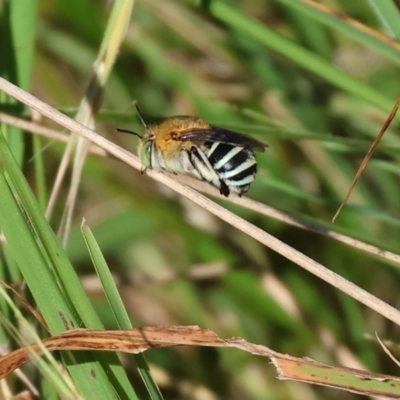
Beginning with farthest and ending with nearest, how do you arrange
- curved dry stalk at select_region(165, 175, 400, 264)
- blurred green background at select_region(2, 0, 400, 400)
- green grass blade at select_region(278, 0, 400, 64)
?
blurred green background at select_region(2, 0, 400, 400), green grass blade at select_region(278, 0, 400, 64), curved dry stalk at select_region(165, 175, 400, 264)

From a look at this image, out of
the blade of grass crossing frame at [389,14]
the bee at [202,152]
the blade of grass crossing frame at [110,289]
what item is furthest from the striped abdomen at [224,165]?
the blade of grass crossing frame at [110,289]

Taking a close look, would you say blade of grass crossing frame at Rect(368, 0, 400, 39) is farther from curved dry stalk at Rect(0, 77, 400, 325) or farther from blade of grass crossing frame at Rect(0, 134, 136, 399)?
blade of grass crossing frame at Rect(0, 134, 136, 399)

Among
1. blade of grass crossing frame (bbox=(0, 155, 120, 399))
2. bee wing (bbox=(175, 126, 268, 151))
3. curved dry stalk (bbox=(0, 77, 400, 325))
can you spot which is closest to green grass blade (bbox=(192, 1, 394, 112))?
bee wing (bbox=(175, 126, 268, 151))

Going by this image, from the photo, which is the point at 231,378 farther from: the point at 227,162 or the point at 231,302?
the point at 227,162

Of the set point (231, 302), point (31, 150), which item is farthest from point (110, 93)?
point (31, 150)

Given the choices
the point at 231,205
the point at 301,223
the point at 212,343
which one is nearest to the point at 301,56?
the point at 301,223
